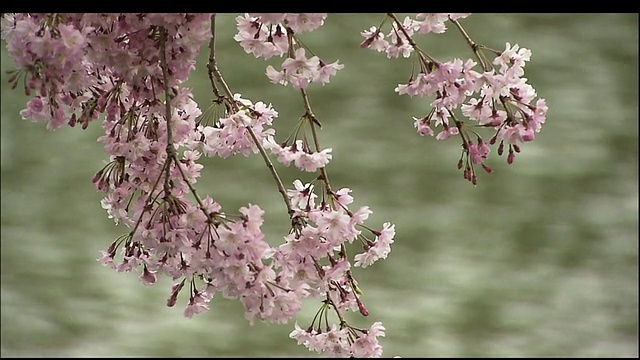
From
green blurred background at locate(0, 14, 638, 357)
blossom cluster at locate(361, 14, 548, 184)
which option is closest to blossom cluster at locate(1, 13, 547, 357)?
blossom cluster at locate(361, 14, 548, 184)

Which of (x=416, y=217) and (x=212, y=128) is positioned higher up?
(x=416, y=217)

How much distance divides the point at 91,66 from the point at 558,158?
6.43 feet

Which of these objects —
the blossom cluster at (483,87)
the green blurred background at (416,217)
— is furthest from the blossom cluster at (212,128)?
the green blurred background at (416,217)

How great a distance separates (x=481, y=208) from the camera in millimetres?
2408

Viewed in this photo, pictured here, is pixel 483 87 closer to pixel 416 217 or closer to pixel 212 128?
pixel 212 128

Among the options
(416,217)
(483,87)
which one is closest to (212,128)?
(483,87)

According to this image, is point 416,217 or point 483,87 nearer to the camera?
point 483,87

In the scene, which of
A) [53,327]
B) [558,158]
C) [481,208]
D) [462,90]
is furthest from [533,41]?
[462,90]

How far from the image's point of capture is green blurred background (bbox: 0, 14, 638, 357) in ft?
7.27

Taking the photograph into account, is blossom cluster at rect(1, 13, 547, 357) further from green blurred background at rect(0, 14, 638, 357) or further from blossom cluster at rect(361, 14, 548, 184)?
green blurred background at rect(0, 14, 638, 357)

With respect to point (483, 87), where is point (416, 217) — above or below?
above

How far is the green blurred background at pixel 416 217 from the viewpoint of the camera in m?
2.22

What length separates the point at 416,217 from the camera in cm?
239

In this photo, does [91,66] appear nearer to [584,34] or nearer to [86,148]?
[86,148]
